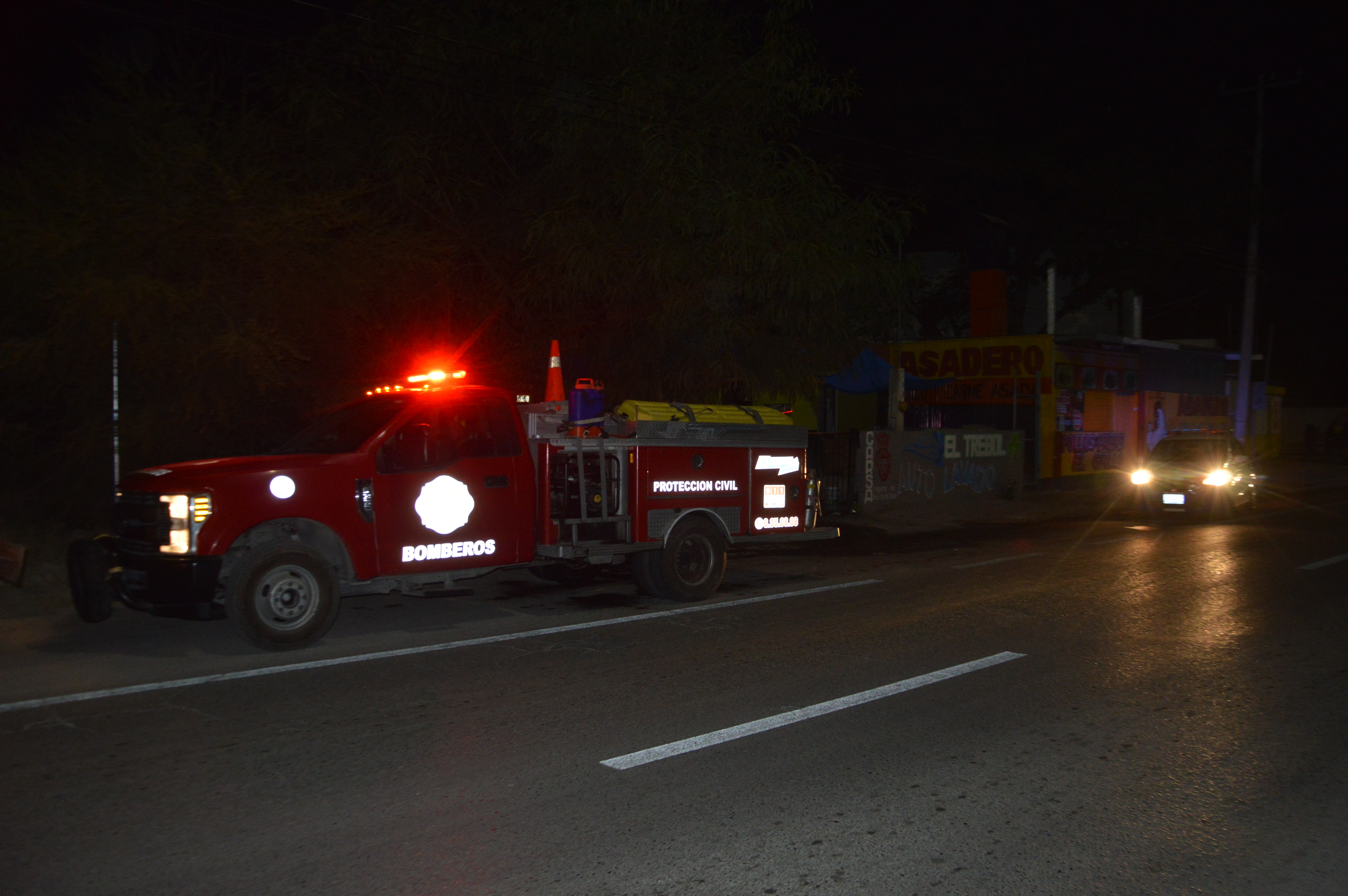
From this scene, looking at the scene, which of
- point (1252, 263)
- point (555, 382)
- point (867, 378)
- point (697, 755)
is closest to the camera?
point (697, 755)

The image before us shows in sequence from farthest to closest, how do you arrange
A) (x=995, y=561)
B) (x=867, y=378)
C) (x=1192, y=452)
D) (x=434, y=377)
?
(x=867, y=378) < (x=1192, y=452) < (x=995, y=561) < (x=434, y=377)

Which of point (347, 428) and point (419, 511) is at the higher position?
point (347, 428)

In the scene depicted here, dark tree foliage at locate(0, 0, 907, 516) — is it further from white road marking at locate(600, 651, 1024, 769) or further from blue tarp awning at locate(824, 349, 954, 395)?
white road marking at locate(600, 651, 1024, 769)

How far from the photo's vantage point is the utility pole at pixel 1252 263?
87.9ft

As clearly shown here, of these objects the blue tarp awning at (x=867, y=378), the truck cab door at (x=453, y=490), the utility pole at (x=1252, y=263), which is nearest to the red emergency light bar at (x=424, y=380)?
the truck cab door at (x=453, y=490)

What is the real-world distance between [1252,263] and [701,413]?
76.6 ft

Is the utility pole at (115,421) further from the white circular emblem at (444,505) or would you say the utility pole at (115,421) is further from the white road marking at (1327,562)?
the white road marking at (1327,562)

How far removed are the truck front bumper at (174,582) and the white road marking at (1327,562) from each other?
38.0 ft

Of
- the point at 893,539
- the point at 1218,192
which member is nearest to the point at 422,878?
the point at 893,539

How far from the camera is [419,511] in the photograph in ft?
27.0

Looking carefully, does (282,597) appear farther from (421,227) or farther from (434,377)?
(421,227)

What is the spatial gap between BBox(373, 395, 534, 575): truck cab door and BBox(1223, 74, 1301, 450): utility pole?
2427 cm

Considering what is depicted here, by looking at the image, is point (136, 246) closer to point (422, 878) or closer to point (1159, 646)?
point (422, 878)

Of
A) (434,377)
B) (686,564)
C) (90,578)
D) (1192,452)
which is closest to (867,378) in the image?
(1192,452)
